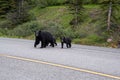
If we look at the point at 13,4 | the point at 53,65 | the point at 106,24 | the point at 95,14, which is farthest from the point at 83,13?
the point at 53,65

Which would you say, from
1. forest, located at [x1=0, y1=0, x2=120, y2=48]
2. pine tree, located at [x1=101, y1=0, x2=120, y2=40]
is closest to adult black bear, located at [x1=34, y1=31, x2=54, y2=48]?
forest, located at [x1=0, y1=0, x2=120, y2=48]

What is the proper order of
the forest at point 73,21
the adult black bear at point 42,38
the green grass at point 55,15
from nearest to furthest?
the adult black bear at point 42,38 → the forest at point 73,21 → the green grass at point 55,15

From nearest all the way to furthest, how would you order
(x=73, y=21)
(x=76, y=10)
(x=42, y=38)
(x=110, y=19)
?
1. (x=42, y=38)
2. (x=110, y=19)
3. (x=76, y=10)
4. (x=73, y=21)

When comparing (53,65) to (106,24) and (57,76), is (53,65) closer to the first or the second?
(57,76)

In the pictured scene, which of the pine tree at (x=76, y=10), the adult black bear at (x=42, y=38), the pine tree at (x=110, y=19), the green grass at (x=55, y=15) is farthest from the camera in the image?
the green grass at (x=55, y=15)

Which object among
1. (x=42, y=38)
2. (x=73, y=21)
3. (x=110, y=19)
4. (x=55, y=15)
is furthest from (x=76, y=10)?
(x=42, y=38)

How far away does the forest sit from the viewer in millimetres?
19984

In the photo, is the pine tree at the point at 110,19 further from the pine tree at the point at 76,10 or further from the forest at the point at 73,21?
the pine tree at the point at 76,10

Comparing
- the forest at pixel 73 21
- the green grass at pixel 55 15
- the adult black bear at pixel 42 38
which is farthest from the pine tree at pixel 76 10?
the adult black bear at pixel 42 38

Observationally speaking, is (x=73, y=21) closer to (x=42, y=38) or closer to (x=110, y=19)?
(x=110, y=19)

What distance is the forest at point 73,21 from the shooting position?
19984 mm

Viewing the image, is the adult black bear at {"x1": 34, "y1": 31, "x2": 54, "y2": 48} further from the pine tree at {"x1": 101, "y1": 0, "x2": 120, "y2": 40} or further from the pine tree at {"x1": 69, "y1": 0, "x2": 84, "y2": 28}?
the pine tree at {"x1": 69, "y1": 0, "x2": 84, "y2": 28}

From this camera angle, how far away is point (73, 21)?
2583cm

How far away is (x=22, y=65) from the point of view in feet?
25.1
